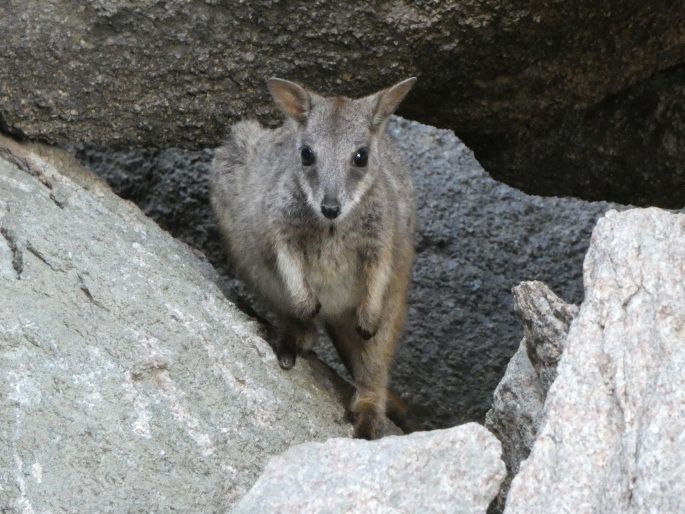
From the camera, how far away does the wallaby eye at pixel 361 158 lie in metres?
6.48

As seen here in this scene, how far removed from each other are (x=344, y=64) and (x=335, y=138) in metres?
0.43

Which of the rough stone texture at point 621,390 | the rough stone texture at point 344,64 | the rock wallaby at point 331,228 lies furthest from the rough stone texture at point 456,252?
the rough stone texture at point 621,390

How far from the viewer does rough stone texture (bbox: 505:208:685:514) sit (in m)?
4.05

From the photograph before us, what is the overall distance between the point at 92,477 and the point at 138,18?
8.16ft

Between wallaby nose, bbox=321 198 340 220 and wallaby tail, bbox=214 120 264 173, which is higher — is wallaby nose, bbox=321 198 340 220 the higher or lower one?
the higher one

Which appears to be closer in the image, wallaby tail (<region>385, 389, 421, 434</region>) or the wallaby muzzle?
the wallaby muzzle

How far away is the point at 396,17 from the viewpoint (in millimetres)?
6270

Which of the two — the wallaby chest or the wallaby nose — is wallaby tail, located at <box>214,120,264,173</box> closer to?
the wallaby chest

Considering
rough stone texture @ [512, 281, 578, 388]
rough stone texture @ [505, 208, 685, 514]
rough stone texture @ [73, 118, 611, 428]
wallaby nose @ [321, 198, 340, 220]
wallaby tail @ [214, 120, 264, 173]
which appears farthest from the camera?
rough stone texture @ [73, 118, 611, 428]

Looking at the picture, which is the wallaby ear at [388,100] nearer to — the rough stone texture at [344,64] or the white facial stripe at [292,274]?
the rough stone texture at [344,64]

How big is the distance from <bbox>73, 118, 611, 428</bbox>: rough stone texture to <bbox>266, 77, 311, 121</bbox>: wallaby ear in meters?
2.19

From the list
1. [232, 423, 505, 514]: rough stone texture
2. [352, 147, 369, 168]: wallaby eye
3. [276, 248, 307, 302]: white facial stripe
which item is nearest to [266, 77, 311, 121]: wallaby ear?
[352, 147, 369, 168]: wallaby eye

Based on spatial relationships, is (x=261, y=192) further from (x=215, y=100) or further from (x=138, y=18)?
(x=138, y=18)

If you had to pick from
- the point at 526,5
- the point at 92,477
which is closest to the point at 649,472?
the point at 92,477
